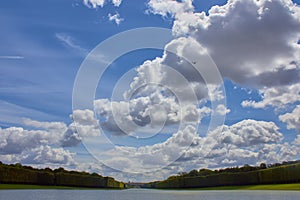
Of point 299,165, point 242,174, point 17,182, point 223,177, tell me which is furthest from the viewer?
point 223,177

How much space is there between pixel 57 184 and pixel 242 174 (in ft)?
269

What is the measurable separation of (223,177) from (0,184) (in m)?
92.4

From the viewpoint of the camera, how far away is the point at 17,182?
160 meters

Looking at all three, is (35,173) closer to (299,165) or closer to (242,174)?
(242,174)

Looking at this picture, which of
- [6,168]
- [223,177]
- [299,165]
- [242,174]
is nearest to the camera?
[299,165]

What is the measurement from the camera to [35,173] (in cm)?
17688

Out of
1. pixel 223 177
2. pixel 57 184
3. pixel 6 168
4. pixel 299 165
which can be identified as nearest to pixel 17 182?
pixel 6 168

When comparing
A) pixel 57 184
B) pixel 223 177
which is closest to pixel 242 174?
pixel 223 177

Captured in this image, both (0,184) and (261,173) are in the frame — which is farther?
(261,173)

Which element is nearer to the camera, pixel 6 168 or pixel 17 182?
pixel 6 168

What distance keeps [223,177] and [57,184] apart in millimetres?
73641

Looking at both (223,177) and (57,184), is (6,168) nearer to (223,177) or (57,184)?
(57,184)

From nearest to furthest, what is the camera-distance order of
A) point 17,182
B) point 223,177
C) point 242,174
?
point 17,182
point 242,174
point 223,177

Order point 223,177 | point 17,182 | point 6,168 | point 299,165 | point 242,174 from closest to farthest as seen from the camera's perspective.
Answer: point 299,165, point 6,168, point 17,182, point 242,174, point 223,177
